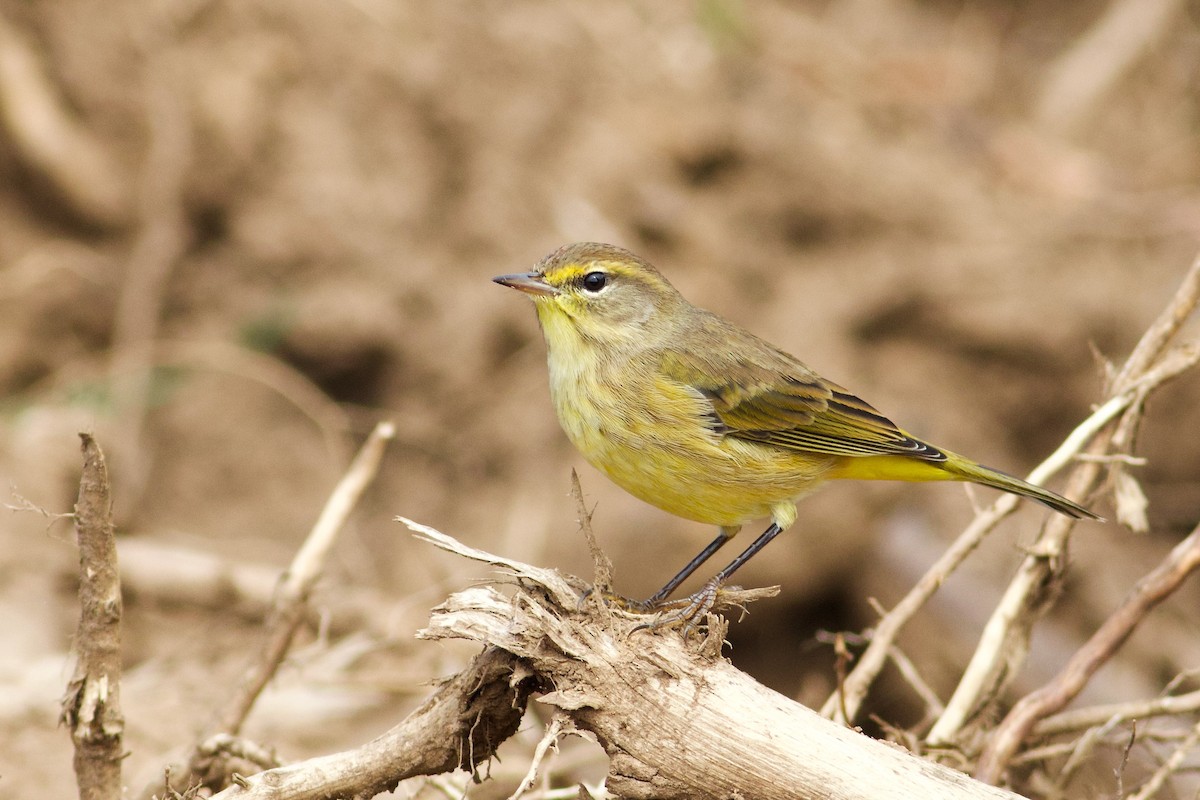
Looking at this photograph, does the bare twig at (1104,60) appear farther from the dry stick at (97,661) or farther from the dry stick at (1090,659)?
the dry stick at (97,661)

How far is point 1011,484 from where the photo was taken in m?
3.98

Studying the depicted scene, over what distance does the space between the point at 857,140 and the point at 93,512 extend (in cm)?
606

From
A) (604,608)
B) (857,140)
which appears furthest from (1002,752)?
(857,140)

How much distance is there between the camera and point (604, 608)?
297cm

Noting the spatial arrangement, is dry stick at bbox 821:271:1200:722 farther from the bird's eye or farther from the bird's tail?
the bird's eye

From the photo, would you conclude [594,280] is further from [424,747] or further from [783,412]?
[424,747]

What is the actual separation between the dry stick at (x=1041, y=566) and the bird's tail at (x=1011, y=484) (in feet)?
0.45

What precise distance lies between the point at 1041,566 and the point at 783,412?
3.50 ft

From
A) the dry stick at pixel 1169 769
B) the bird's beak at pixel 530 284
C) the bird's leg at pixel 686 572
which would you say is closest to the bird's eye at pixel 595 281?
the bird's beak at pixel 530 284

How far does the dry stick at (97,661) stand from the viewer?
304cm

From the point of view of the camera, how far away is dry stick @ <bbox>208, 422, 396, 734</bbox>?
3820mm

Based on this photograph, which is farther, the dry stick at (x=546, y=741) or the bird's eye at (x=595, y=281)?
the bird's eye at (x=595, y=281)

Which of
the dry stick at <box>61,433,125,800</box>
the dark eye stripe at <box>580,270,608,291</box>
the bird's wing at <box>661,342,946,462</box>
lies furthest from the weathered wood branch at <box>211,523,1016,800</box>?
the dark eye stripe at <box>580,270,608,291</box>

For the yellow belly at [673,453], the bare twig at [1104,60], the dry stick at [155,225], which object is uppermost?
the bare twig at [1104,60]
